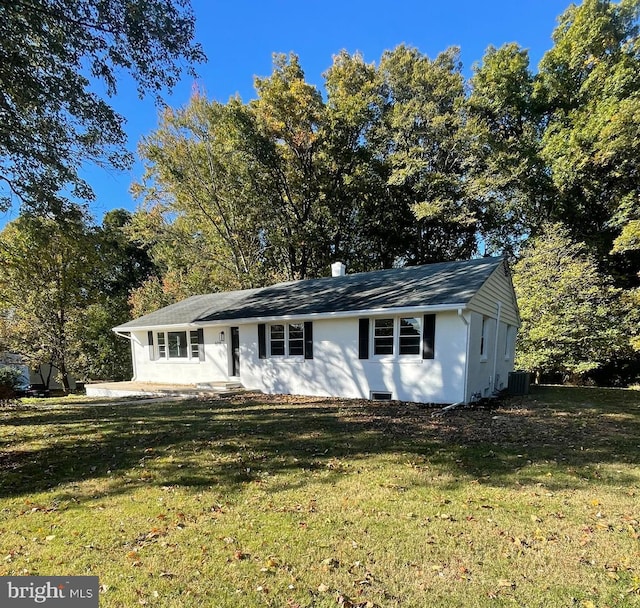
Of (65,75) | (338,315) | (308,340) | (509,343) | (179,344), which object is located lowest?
(509,343)

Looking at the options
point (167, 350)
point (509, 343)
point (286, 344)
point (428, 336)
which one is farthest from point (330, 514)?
point (167, 350)

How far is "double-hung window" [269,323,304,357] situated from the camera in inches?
490

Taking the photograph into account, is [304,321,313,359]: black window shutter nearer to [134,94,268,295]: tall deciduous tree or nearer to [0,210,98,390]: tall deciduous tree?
[134,94,268,295]: tall deciduous tree

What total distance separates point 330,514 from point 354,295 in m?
8.83

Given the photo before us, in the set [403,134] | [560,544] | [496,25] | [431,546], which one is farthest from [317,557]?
[496,25]

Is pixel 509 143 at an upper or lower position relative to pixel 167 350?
upper

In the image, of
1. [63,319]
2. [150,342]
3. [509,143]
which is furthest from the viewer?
[63,319]

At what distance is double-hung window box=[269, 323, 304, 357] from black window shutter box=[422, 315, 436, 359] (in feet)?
13.2

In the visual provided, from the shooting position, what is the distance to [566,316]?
49.8 ft

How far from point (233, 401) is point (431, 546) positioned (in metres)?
8.64

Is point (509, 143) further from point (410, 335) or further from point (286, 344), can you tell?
point (286, 344)

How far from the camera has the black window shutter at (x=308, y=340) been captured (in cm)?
1212

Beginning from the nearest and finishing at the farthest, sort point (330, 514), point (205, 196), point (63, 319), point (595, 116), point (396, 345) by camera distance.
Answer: point (330, 514)
point (396, 345)
point (595, 116)
point (63, 319)
point (205, 196)

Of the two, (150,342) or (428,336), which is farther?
(150,342)
